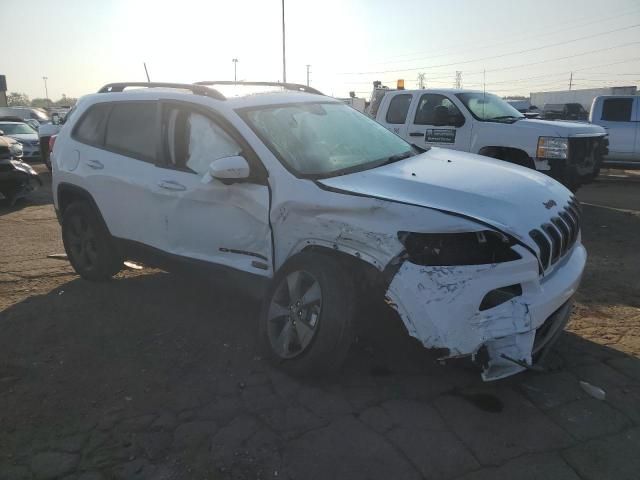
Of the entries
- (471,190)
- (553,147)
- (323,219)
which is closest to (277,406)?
(323,219)

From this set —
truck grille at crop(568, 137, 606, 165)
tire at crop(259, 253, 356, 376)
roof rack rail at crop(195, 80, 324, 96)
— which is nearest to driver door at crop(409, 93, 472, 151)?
truck grille at crop(568, 137, 606, 165)

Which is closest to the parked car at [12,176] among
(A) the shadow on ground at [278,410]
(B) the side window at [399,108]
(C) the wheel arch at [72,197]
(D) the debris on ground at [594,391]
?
(C) the wheel arch at [72,197]

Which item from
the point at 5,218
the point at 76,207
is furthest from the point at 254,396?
the point at 5,218

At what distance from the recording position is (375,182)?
326 cm

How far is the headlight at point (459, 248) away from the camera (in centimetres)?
275

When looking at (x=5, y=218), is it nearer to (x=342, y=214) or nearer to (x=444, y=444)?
(x=342, y=214)

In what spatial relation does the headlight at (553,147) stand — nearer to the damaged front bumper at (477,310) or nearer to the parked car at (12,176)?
the damaged front bumper at (477,310)

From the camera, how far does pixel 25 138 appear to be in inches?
678

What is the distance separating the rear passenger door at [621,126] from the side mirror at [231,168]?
12.0 metres

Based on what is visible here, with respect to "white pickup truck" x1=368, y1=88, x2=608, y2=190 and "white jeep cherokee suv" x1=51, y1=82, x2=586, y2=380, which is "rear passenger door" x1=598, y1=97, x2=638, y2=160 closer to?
"white pickup truck" x1=368, y1=88, x2=608, y2=190

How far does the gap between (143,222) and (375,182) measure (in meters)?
2.12

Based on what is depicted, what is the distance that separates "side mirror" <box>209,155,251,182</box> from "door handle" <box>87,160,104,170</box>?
170 cm

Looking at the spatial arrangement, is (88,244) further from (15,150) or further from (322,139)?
(15,150)

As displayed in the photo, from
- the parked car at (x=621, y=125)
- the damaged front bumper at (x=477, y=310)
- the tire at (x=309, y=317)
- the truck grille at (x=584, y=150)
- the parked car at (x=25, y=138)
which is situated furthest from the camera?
the parked car at (x=25, y=138)
